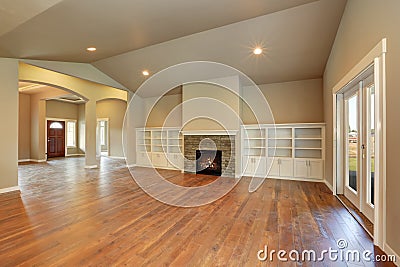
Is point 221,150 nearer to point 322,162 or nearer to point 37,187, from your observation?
point 322,162

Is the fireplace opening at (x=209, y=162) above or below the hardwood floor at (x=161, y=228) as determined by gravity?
above

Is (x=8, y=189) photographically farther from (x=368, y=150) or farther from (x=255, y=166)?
(x=368, y=150)

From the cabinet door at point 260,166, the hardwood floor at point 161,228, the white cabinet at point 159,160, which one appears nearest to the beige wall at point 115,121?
the white cabinet at point 159,160

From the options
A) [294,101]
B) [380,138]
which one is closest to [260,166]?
[294,101]

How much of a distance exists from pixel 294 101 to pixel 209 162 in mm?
2971

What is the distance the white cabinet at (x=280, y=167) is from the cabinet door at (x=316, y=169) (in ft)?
1.44

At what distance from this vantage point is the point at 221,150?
19.2ft

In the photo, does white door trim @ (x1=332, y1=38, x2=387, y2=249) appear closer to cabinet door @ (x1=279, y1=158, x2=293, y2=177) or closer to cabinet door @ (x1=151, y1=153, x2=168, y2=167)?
cabinet door @ (x1=279, y1=158, x2=293, y2=177)

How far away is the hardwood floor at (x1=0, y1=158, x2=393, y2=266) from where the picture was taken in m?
1.97

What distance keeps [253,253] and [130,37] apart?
402 cm

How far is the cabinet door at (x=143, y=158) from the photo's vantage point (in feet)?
24.9

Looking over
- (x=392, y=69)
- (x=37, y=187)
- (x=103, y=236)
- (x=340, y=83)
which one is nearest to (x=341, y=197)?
(x=340, y=83)

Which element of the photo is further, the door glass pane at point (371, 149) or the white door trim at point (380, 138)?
the door glass pane at point (371, 149)

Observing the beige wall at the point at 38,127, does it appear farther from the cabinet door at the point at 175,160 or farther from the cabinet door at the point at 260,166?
the cabinet door at the point at 260,166
